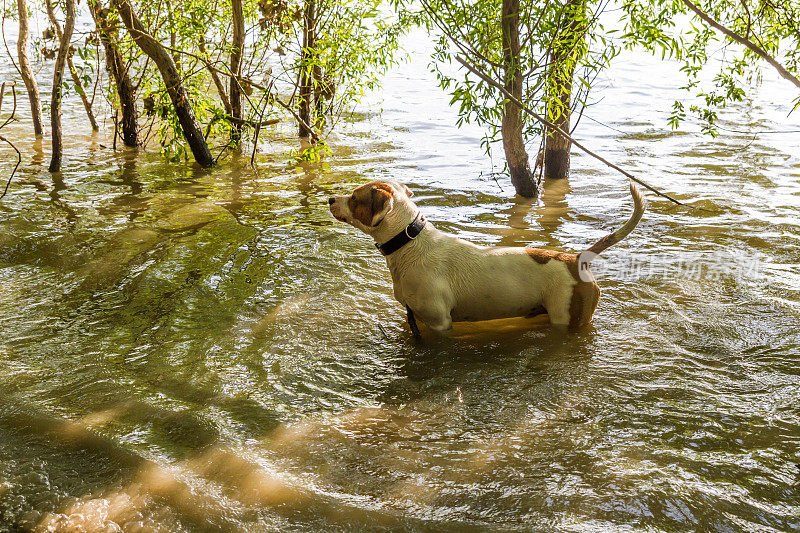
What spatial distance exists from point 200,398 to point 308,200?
5720 mm

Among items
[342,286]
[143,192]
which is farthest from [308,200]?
[342,286]

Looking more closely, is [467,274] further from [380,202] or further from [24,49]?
[24,49]

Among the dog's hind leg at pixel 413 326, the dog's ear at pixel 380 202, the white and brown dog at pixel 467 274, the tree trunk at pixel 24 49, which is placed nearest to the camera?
the dog's ear at pixel 380 202

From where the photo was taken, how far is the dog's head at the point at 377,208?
18.2 ft

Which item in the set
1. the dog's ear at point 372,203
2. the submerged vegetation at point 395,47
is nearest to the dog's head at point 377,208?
the dog's ear at point 372,203

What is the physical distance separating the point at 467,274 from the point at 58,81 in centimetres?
755

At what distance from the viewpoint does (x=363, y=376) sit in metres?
5.26

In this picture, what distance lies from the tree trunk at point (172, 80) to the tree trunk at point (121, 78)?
0.37 metres

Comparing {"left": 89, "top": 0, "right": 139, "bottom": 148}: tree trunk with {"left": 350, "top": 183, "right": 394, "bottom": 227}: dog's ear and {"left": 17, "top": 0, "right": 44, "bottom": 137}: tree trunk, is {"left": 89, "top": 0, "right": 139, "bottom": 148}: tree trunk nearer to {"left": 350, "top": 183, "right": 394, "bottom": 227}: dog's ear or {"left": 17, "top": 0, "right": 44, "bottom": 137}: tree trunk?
{"left": 17, "top": 0, "right": 44, "bottom": 137}: tree trunk

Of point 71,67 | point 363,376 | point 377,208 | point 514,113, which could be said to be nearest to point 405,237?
point 377,208

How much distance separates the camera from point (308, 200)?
10.2 metres

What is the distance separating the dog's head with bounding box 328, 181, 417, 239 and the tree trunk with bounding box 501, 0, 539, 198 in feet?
9.77

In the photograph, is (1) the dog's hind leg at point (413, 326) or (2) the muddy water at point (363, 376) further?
(1) the dog's hind leg at point (413, 326)

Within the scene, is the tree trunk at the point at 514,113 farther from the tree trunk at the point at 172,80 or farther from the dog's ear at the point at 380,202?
the tree trunk at the point at 172,80
